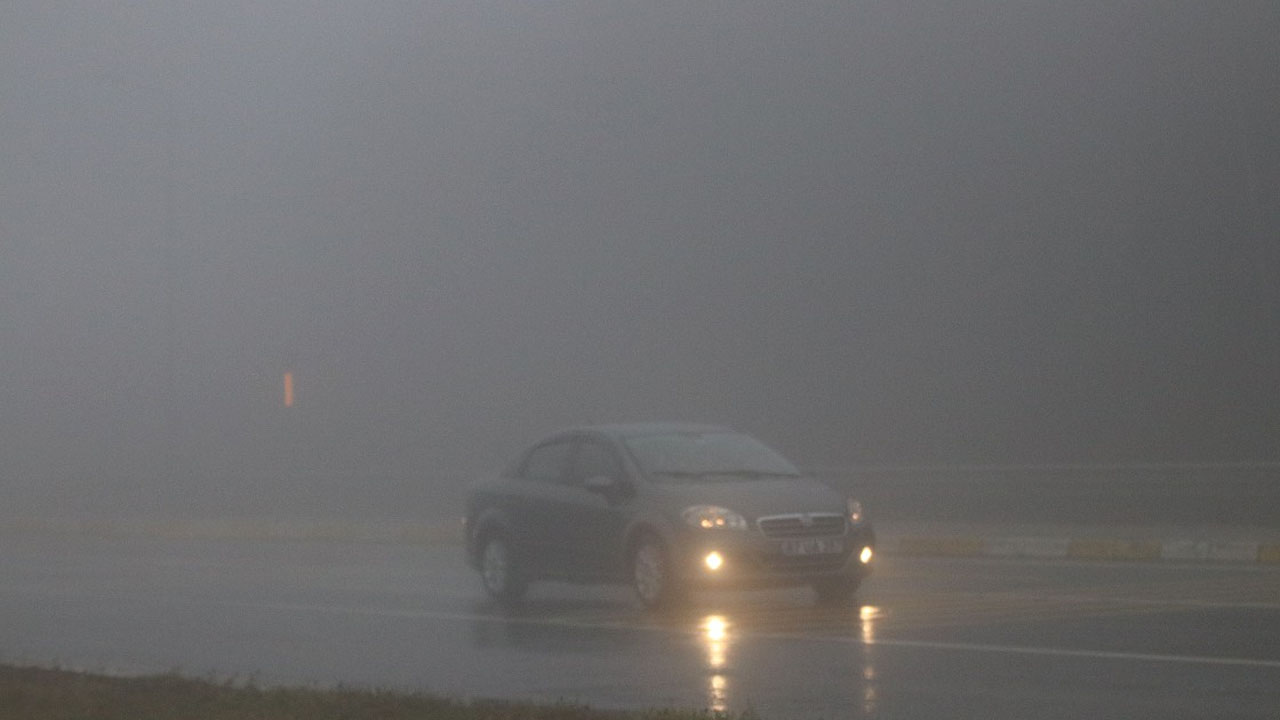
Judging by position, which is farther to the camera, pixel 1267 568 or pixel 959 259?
pixel 959 259

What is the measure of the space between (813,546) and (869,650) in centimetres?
319

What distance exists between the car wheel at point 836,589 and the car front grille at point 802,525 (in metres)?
0.38

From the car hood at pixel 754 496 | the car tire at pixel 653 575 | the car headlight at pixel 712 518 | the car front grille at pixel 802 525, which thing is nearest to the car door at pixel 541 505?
the car tire at pixel 653 575

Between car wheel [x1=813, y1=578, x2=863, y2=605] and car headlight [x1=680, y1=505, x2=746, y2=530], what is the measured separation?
0.84 meters

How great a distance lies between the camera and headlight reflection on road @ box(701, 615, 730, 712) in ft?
32.9

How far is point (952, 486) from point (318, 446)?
24.6 meters

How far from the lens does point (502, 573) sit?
1745 centimetres

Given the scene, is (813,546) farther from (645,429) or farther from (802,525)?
(645,429)

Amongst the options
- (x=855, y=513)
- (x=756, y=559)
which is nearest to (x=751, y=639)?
(x=756, y=559)

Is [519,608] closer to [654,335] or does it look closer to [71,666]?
[71,666]

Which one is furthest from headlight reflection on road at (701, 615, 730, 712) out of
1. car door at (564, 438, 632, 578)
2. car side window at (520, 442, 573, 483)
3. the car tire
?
car side window at (520, 442, 573, 483)

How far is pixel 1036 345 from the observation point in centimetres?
5044

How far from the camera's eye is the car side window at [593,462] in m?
16.5

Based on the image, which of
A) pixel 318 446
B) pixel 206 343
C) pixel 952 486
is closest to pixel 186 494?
pixel 318 446
